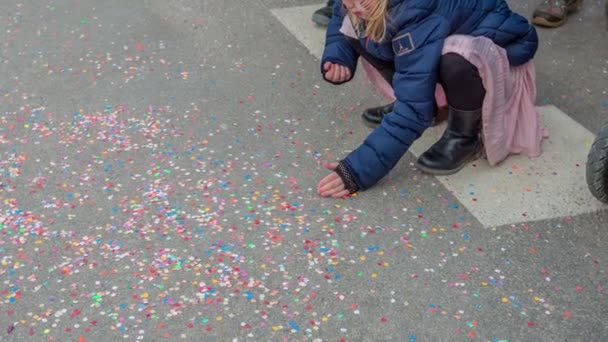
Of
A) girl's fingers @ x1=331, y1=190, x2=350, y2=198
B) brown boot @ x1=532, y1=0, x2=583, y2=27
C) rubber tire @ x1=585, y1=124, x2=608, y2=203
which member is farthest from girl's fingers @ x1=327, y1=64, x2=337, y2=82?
brown boot @ x1=532, y1=0, x2=583, y2=27

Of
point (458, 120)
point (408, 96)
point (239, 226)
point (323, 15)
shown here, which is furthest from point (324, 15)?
point (239, 226)

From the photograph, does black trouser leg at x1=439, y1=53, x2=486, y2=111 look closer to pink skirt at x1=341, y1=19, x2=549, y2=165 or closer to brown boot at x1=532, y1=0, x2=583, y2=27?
pink skirt at x1=341, y1=19, x2=549, y2=165

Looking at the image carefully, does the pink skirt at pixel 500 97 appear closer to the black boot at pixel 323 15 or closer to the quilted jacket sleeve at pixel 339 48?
the quilted jacket sleeve at pixel 339 48

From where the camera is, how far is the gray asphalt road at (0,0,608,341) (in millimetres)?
2254

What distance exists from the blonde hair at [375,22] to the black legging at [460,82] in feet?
0.72

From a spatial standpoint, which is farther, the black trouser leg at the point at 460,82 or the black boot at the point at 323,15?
the black boot at the point at 323,15

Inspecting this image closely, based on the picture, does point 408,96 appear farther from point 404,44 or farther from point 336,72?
point 336,72

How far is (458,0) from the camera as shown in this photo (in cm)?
272

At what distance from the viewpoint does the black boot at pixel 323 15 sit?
4.18m

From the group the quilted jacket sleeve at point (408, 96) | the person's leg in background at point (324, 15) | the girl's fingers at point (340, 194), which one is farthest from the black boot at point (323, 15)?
the girl's fingers at point (340, 194)

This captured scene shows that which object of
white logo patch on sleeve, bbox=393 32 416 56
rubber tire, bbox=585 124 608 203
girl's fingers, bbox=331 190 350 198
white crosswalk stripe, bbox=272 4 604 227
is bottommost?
white crosswalk stripe, bbox=272 4 604 227

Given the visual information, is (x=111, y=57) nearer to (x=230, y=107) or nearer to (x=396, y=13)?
(x=230, y=107)

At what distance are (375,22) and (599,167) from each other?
0.83 meters

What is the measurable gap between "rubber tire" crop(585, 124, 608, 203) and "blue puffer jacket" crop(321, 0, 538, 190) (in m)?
0.50
